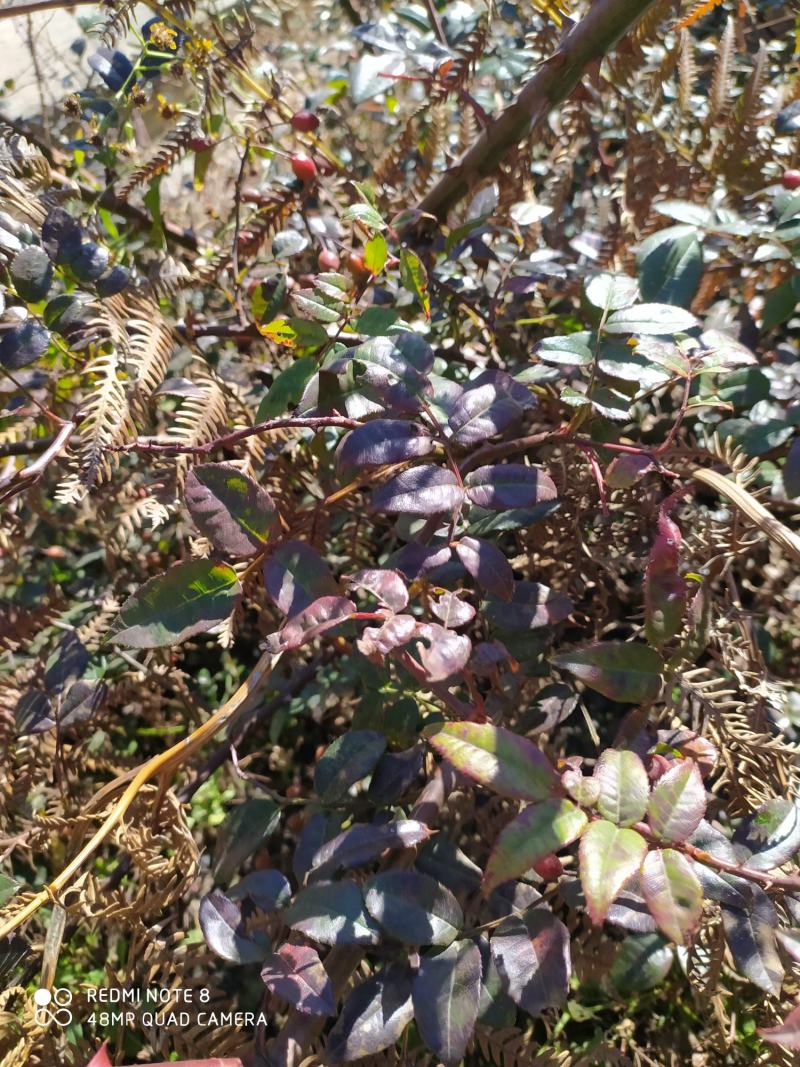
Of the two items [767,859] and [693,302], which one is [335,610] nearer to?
[767,859]

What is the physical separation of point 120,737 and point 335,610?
0.80 metres

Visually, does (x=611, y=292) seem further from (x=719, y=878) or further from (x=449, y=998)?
(x=449, y=998)

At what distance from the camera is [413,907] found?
722 mm

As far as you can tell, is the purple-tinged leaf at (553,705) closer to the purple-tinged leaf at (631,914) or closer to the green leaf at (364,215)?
the purple-tinged leaf at (631,914)

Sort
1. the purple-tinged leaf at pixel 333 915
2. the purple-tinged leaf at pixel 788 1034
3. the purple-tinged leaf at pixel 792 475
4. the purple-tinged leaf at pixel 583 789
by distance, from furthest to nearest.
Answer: the purple-tinged leaf at pixel 792 475 < the purple-tinged leaf at pixel 333 915 < the purple-tinged leaf at pixel 583 789 < the purple-tinged leaf at pixel 788 1034

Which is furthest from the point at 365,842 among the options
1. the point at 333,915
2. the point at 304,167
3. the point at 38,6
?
the point at 38,6

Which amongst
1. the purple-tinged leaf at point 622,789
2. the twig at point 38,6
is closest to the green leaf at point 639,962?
the purple-tinged leaf at point 622,789

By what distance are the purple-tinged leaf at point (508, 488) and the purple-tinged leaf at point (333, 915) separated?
1.22 feet

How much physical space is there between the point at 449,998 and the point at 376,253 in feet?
2.32

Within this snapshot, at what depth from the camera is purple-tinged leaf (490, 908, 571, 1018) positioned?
0.69 metres

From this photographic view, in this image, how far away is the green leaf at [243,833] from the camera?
86 cm

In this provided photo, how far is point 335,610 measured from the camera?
693mm

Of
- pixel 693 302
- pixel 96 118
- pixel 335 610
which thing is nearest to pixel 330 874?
pixel 335 610

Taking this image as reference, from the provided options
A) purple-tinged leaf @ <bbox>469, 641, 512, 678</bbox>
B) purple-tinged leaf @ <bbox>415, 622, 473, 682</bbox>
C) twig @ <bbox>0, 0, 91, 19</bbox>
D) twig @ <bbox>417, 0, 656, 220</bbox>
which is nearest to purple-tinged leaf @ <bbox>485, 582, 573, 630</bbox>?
purple-tinged leaf @ <bbox>469, 641, 512, 678</bbox>
